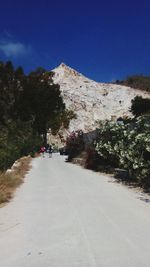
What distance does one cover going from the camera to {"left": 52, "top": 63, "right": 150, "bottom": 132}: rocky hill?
90.6 meters

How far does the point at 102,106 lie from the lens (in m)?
94.0

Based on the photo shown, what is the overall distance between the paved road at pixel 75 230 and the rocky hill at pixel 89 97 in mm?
76432

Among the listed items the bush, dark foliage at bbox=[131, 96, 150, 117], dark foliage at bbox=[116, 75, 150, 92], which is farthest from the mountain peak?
the bush

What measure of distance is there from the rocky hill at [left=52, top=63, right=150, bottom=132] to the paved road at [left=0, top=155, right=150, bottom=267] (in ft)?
251

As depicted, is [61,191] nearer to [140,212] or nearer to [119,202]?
[119,202]

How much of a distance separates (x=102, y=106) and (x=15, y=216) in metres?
85.4

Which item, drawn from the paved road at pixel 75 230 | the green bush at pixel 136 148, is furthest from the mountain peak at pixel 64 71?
the paved road at pixel 75 230

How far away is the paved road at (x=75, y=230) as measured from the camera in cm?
586

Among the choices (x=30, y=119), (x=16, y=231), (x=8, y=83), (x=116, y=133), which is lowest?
(x=16, y=231)

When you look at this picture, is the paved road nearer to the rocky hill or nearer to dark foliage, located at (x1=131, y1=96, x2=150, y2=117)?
dark foliage, located at (x1=131, y1=96, x2=150, y2=117)

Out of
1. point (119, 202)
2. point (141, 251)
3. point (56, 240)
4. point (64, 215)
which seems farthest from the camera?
point (119, 202)

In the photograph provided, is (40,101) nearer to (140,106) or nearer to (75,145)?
(140,106)

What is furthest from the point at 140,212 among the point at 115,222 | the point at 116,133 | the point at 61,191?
the point at 116,133

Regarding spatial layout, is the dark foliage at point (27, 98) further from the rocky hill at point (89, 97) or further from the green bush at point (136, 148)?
the green bush at point (136, 148)
